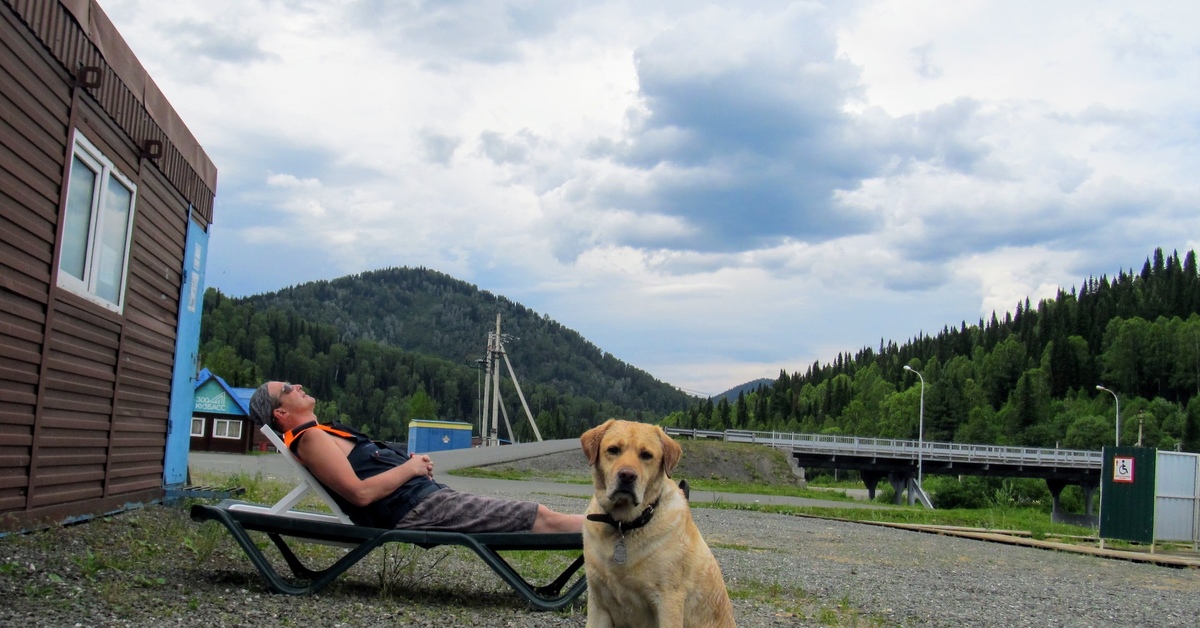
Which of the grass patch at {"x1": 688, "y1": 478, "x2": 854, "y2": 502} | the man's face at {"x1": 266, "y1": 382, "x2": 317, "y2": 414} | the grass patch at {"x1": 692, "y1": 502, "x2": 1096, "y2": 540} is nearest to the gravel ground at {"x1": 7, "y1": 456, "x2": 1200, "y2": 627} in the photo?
the man's face at {"x1": 266, "y1": 382, "x2": 317, "y2": 414}

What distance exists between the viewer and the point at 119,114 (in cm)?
852

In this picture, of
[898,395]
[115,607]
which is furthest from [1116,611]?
[898,395]

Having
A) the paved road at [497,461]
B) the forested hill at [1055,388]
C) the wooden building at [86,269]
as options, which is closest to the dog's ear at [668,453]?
the wooden building at [86,269]

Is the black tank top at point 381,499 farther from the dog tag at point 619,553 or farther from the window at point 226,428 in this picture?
the window at point 226,428

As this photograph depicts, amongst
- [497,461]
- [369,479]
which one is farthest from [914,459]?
[369,479]

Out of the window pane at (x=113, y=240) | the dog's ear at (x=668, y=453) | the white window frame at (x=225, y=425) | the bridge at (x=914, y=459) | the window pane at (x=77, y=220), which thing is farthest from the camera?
the bridge at (x=914, y=459)

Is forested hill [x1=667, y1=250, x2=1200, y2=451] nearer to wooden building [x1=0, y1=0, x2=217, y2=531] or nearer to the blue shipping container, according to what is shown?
the blue shipping container

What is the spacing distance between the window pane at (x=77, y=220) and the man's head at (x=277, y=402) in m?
2.67

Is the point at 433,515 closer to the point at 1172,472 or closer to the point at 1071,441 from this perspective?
the point at 1172,472

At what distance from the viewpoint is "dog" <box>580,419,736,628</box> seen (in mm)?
4242

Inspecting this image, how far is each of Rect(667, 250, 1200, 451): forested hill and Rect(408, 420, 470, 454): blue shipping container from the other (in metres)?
86.2

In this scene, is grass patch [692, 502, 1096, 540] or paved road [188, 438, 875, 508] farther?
paved road [188, 438, 875, 508]

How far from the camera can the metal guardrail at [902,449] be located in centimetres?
6059

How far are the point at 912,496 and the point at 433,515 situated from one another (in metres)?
64.6
